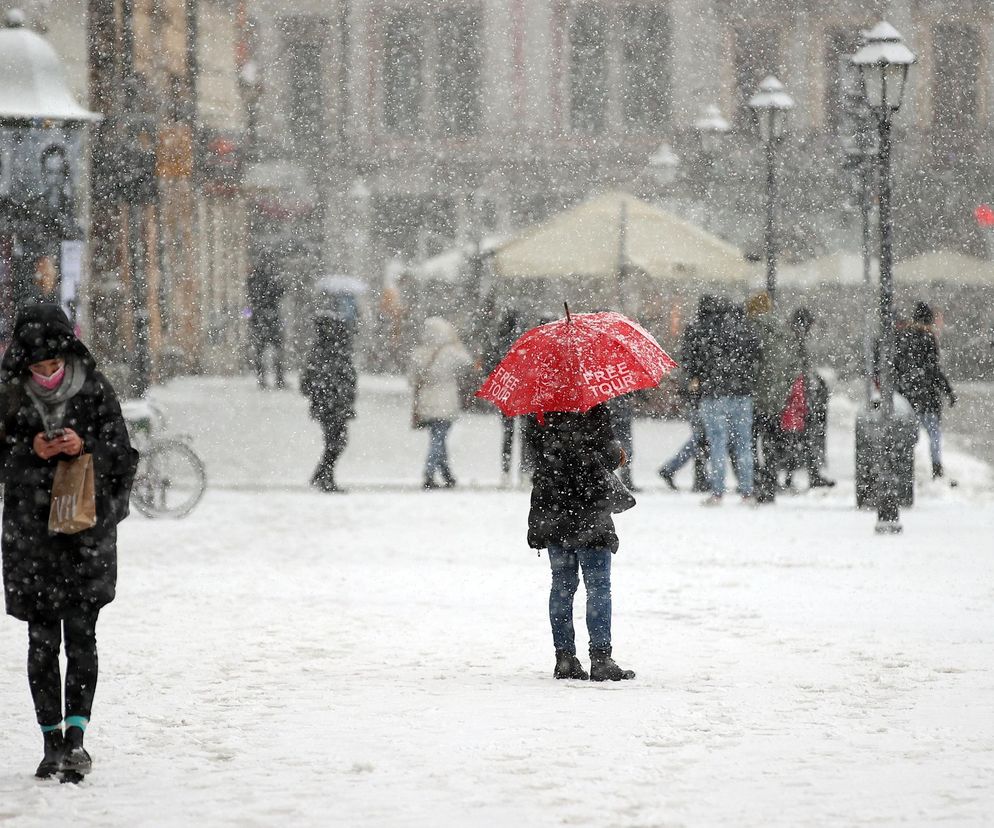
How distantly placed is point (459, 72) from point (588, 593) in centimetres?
3989

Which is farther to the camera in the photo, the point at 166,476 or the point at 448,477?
the point at 448,477

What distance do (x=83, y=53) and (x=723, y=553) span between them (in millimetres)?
12845

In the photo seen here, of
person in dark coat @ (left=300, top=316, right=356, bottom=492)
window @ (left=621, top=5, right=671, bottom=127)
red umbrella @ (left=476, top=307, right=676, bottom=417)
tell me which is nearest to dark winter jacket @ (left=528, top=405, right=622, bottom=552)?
red umbrella @ (left=476, top=307, right=676, bottom=417)

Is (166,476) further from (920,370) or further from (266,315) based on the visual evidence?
(266,315)

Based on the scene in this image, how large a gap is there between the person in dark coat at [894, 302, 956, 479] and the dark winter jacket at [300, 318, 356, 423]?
4.84 meters

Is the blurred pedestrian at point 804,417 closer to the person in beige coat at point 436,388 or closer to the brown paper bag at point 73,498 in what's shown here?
the person in beige coat at point 436,388

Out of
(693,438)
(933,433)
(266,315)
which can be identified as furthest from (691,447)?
(266,315)

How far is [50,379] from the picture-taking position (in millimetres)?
6219

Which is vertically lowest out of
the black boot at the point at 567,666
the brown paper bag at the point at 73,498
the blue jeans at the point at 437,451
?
the blue jeans at the point at 437,451

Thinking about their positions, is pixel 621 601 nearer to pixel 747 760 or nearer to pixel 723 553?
pixel 723 553

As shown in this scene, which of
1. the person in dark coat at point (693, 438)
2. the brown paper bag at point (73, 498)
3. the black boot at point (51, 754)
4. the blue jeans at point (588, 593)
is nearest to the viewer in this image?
the brown paper bag at point (73, 498)

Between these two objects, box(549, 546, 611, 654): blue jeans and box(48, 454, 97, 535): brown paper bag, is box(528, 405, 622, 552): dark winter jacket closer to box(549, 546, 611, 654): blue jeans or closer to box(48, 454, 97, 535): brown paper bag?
box(549, 546, 611, 654): blue jeans

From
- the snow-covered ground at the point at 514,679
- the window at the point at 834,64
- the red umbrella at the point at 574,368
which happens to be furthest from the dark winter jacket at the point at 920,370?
the window at the point at 834,64

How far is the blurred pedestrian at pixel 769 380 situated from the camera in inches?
632
